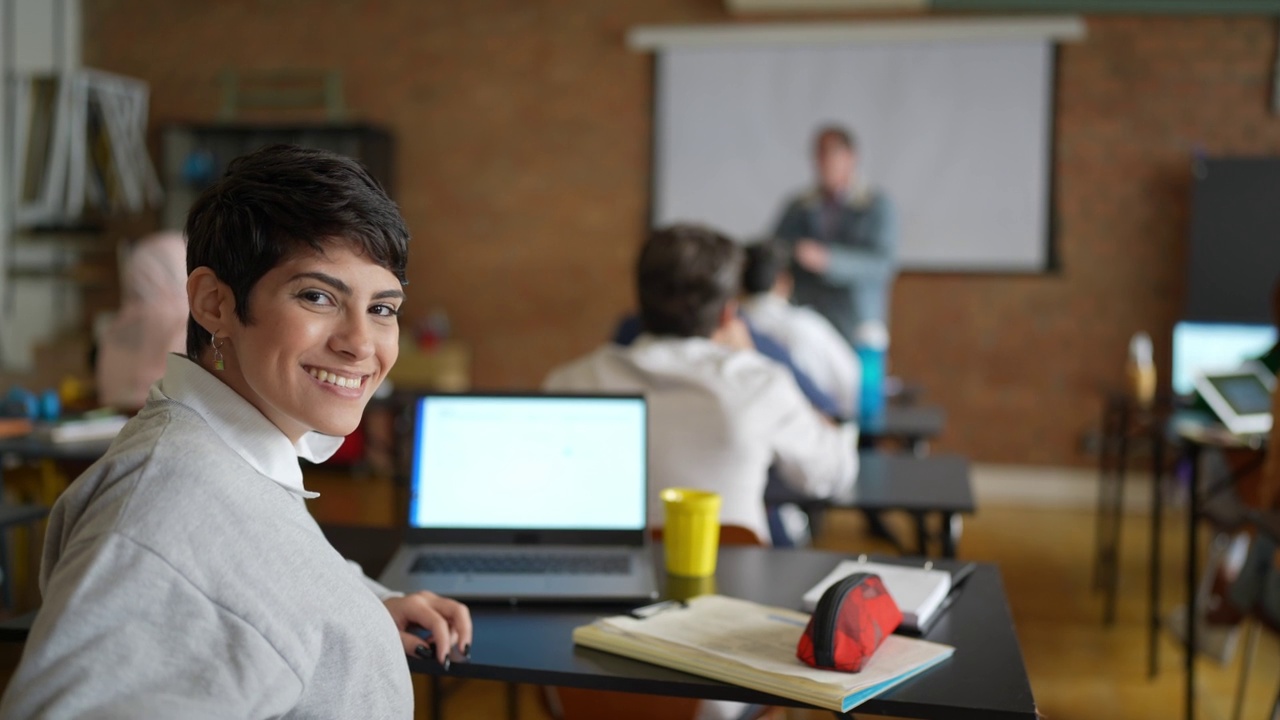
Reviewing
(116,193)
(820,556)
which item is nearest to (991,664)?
(820,556)

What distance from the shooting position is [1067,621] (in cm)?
392

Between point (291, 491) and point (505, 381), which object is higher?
point (291, 491)

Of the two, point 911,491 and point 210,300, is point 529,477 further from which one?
point 911,491

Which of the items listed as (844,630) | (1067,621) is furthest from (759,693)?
(1067,621)

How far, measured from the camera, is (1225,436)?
300 cm

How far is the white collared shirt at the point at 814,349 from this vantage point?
12.9 feet

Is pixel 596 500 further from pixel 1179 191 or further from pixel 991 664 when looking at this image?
pixel 1179 191

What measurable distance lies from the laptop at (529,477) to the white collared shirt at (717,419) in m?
0.39

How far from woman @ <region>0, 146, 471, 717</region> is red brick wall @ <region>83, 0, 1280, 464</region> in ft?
17.9

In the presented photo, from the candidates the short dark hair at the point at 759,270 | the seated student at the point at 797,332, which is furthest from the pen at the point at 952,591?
the short dark hair at the point at 759,270

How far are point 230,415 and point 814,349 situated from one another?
123 inches

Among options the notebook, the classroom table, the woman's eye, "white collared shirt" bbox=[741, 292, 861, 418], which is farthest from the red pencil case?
"white collared shirt" bbox=[741, 292, 861, 418]

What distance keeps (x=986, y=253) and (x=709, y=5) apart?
6.77 ft

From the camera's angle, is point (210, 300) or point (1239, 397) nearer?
point (210, 300)
